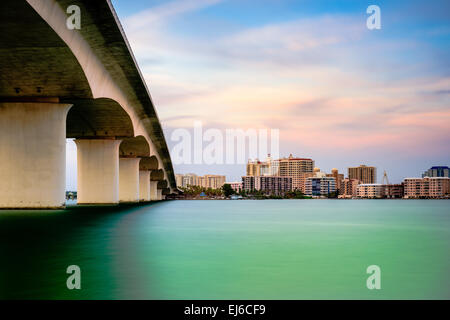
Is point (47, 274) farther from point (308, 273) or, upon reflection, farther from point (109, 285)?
point (308, 273)

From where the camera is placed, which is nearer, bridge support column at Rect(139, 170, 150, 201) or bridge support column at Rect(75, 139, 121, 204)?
bridge support column at Rect(75, 139, 121, 204)

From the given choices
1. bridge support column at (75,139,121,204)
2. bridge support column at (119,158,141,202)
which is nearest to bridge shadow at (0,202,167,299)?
bridge support column at (75,139,121,204)

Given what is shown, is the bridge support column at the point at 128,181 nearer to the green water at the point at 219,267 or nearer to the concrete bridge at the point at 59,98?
the concrete bridge at the point at 59,98

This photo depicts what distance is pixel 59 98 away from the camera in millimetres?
32469

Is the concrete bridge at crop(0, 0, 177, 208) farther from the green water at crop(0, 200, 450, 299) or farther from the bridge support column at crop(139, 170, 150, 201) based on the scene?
the bridge support column at crop(139, 170, 150, 201)

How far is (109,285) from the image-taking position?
860 cm

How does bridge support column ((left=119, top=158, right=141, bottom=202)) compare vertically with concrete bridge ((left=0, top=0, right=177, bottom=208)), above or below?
below

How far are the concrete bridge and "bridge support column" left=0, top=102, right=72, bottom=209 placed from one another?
0.19 feet

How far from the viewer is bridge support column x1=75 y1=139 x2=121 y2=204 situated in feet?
158

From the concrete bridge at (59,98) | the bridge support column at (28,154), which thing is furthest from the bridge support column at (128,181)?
the bridge support column at (28,154)

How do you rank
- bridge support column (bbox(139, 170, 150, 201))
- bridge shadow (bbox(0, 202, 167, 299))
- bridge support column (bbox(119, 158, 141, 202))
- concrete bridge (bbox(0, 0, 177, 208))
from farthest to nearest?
bridge support column (bbox(139, 170, 150, 201)) < bridge support column (bbox(119, 158, 141, 202)) < concrete bridge (bbox(0, 0, 177, 208)) < bridge shadow (bbox(0, 202, 167, 299))

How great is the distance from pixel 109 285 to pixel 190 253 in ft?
16.2
